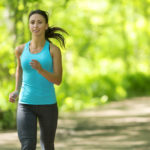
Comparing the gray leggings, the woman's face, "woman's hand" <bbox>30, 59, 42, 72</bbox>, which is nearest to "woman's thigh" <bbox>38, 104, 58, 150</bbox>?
the gray leggings

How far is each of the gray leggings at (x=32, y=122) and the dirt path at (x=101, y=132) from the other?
3.68 metres

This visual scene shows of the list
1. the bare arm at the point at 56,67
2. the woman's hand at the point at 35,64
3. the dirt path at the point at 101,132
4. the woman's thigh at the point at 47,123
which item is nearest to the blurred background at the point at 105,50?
the dirt path at the point at 101,132

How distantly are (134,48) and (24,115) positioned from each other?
24.8 metres

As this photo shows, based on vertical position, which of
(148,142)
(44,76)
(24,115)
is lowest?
(148,142)

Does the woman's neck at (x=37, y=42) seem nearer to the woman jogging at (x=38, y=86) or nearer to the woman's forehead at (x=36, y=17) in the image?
the woman jogging at (x=38, y=86)

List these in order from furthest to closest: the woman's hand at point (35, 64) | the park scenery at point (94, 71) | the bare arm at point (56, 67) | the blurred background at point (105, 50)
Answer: the blurred background at point (105, 50)
the park scenery at point (94, 71)
the bare arm at point (56, 67)
the woman's hand at point (35, 64)

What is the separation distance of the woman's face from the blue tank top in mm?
181

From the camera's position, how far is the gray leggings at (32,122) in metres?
4.51

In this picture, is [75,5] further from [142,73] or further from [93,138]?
[93,138]

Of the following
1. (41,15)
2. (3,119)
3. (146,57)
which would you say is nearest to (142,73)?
(146,57)

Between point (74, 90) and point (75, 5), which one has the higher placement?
point (75, 5)

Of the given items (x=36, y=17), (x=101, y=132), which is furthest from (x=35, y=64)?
(x=101, y=132)

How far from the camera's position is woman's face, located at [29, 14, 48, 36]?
4.57 m

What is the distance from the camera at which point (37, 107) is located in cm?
453
